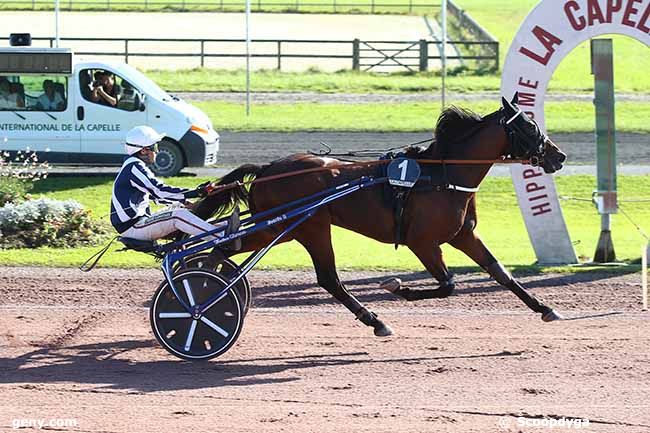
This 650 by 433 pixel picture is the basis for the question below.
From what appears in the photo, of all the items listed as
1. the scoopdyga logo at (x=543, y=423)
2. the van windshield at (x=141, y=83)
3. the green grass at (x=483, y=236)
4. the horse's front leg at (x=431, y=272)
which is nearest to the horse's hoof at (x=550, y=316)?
the horse's front leg at (x=431, y=272)

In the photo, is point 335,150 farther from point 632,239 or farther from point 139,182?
point 139,182

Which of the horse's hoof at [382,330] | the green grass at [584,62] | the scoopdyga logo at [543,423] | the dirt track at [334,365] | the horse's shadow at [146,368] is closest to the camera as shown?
the scoopdyga logo at [543,423]

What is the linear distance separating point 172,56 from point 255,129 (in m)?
11.7

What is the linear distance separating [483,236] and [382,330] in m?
6.20

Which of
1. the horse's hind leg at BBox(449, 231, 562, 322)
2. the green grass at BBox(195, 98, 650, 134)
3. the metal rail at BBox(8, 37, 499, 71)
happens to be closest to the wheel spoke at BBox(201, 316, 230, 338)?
the horse's hind leg at BBox(449, 231, 562, 322)

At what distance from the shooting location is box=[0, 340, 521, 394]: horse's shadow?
8.47 meters

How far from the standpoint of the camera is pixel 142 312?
1086 centimetres

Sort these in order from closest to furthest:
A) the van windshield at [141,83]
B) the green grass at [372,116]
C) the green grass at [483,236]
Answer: the green grass at [483,236] < the van windshield at [141,83] < the green grass at [372,116]

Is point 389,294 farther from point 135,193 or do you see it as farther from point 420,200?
point 135,193

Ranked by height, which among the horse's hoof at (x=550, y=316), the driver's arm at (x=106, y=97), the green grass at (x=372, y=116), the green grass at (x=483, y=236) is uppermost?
the driver's arm at (x=106, y=97)

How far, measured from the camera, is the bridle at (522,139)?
964 centimetres

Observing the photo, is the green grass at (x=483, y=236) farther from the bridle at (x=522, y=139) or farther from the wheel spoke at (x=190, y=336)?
the wheel spoke at (x=190, y=336)

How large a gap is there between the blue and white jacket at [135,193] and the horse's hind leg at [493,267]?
2.26 meters

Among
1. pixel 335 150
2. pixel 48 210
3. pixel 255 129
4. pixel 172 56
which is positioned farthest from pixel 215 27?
pixel 48 210
